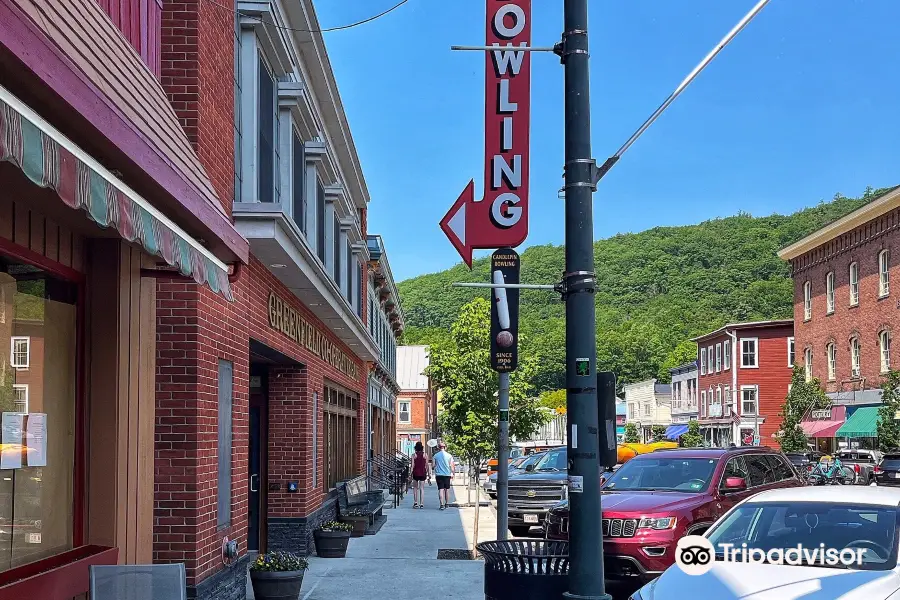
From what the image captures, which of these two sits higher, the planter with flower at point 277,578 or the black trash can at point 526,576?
the black trash can at point 526,576

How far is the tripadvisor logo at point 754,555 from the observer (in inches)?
281

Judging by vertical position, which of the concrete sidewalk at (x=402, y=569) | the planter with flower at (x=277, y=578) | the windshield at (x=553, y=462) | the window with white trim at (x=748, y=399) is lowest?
the concrete sidewalk at (x=402, y=569)

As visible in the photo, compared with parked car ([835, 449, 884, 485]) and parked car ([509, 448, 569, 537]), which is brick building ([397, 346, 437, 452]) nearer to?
parked car ([835, 449, 884, 485])

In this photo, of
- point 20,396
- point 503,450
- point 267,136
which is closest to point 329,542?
point 503,450

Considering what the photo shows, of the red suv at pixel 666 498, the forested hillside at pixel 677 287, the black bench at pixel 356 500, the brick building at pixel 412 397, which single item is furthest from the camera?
the forested hillside at pixel 677 287

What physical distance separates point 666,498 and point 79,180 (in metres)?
9.47

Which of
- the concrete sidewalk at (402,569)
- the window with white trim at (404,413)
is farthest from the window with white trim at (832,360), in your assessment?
the concrete sidewalk at (402,569)

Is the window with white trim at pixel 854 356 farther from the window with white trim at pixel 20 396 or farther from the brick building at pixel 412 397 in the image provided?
the window with white trim at pixel 20 396

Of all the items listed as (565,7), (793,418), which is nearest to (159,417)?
(565,7)

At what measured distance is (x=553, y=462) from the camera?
23.6 meters

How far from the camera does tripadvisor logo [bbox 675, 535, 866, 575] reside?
23.4 ft

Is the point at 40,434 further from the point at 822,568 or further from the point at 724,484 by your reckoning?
the point at 724,484

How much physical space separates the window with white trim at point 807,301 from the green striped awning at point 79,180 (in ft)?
169

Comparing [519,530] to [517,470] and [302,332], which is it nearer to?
[517,470]
